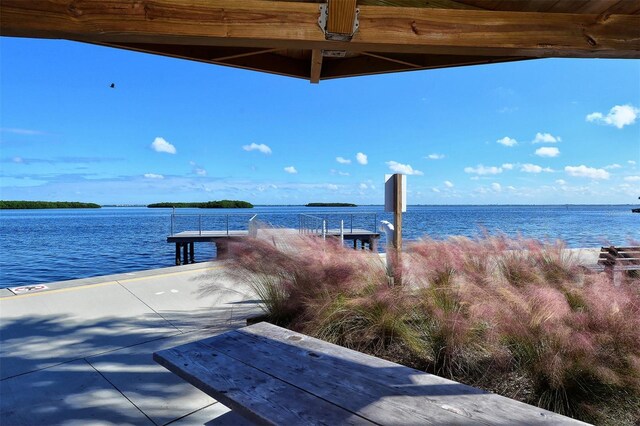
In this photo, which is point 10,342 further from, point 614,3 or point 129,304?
point 614,3

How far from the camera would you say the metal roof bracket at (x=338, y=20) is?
2141 mm

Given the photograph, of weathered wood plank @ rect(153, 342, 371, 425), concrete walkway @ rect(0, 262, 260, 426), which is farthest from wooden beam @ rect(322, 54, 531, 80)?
weathered wood plank @ rect(153, 342, 371, 425)

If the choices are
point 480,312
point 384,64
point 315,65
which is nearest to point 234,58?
point 315,65

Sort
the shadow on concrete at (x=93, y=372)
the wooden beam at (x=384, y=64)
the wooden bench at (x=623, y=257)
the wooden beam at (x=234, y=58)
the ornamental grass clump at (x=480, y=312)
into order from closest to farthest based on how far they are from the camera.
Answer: the ornamental grass clump at (x=480, y=312)
the shadow on concrete at (x=93, y=372)
the wooden beam at (x=234, y=58)
the wooden beam at (x=384, y=64)
the wooden bench at (x=623, y=257)

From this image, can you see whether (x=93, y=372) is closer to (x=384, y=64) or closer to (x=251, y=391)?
(x=251, y=391)

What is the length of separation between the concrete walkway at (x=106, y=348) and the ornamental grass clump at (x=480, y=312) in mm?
863

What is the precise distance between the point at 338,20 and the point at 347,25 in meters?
0.06

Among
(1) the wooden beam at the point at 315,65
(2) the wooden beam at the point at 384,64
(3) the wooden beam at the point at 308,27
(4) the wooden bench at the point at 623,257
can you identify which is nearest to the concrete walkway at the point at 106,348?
(1) the wooden beam at the point at 315,65

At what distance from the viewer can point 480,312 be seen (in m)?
2.41

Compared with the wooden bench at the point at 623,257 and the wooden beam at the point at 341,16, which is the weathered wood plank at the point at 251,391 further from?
the wooden bench at the point at 623,257

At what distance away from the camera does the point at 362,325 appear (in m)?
2.98

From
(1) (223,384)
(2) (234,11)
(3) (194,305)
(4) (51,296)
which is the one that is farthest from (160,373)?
(4) (51,296)

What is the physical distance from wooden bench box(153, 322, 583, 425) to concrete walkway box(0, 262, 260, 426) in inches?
23.7

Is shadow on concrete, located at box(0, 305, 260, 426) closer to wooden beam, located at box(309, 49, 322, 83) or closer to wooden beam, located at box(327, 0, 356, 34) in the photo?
wooden beam, located at box(327, 0, 356, 34)
